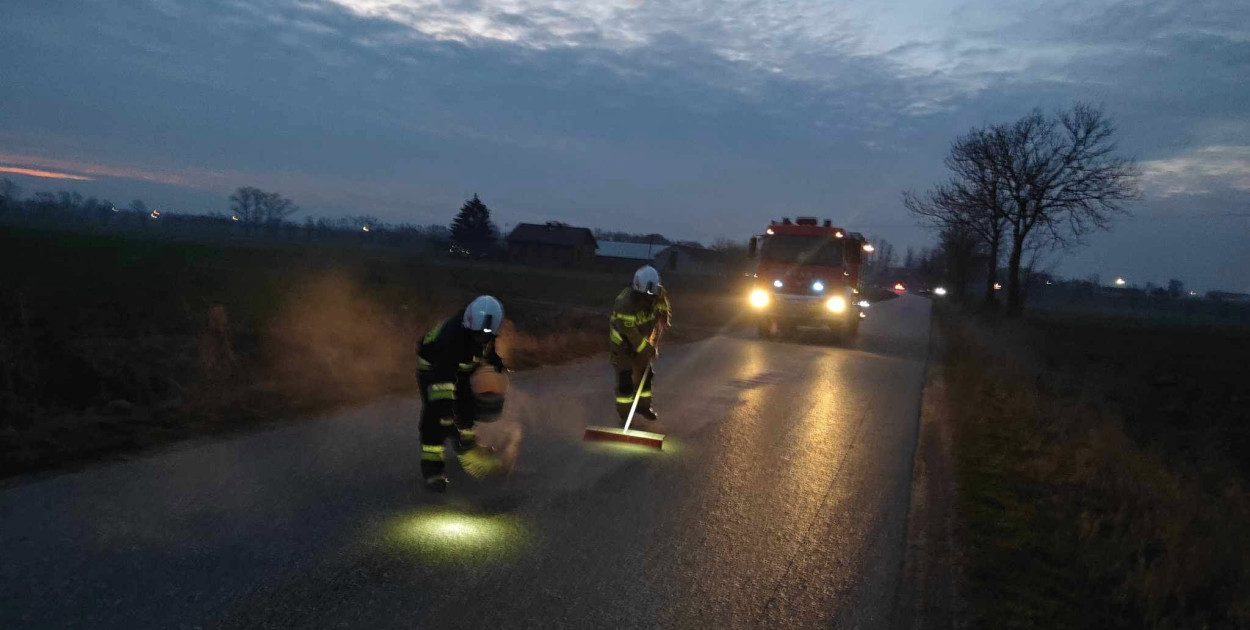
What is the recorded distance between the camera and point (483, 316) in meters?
6.00

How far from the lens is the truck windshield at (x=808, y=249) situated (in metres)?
21.8

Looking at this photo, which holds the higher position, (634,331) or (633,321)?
(633,321)

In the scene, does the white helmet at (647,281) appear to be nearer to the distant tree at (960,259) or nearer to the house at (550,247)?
the distant tree at (960,259)

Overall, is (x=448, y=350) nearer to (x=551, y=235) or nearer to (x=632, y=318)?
(x=632, y=318)

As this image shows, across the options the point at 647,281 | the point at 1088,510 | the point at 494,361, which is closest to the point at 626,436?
the point at 647,281

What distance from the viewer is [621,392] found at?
9.18m

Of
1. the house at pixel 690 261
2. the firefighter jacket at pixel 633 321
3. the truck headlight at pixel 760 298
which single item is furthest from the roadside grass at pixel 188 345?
the house at pixel 690 261

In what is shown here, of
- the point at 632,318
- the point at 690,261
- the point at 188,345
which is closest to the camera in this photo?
the point at 632,318

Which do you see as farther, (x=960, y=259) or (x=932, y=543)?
(x=960, y=259)

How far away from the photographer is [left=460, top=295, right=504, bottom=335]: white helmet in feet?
19.7

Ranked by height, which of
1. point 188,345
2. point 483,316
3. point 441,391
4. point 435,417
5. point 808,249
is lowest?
point 188,345

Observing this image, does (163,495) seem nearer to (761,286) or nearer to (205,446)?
(205,446)

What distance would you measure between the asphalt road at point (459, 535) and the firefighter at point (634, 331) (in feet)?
2.43

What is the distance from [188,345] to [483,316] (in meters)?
13.4
